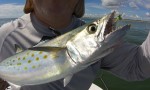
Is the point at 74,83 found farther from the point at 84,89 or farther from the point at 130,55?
the point at 130,55

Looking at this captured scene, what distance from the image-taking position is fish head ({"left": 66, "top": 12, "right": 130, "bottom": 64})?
6.95 feet

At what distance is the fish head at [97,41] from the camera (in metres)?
2.12

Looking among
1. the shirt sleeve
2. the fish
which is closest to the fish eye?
the fish

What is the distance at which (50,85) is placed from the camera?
328 centimetres

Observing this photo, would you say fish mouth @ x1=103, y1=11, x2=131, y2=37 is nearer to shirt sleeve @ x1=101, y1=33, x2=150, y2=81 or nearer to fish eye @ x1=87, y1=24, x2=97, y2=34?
fish eye @ x1=87, y1=24, x2=97, y2=34

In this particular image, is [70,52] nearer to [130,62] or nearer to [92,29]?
[92,29]

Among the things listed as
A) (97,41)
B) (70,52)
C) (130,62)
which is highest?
(97,41)

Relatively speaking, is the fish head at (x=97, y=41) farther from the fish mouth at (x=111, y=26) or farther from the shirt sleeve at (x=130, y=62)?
the shirt sleeve at (x=130, y=62)

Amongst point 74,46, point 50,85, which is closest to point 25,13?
point 50,85

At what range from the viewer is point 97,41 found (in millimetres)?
2150

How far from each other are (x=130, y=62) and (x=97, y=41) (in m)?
1.41

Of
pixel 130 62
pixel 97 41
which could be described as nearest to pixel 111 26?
pixel 97 41

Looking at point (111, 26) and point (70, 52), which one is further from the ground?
point (111, 26)

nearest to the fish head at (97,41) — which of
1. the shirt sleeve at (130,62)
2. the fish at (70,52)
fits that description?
the fish at (70,52)
